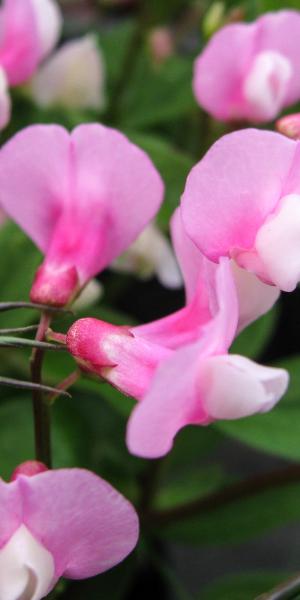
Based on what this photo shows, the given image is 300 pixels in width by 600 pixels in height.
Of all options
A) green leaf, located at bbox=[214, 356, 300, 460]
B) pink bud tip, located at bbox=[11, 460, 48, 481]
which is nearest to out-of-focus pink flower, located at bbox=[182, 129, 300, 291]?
pink bud tip, located at bbox=[11, 460, 48, 481]

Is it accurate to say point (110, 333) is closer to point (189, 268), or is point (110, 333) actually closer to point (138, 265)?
point (189, 268)

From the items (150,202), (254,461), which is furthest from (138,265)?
(254,461)

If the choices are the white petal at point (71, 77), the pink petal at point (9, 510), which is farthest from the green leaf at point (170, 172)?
the pink petal at point (9, 510)

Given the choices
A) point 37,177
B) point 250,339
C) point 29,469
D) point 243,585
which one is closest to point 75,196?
point 37,177

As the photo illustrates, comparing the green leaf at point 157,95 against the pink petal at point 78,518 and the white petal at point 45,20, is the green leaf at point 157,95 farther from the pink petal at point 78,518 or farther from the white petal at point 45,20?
the pink petal at point 78,518

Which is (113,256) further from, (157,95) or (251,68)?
(157,95)

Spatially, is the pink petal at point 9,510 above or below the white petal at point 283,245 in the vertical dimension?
below
